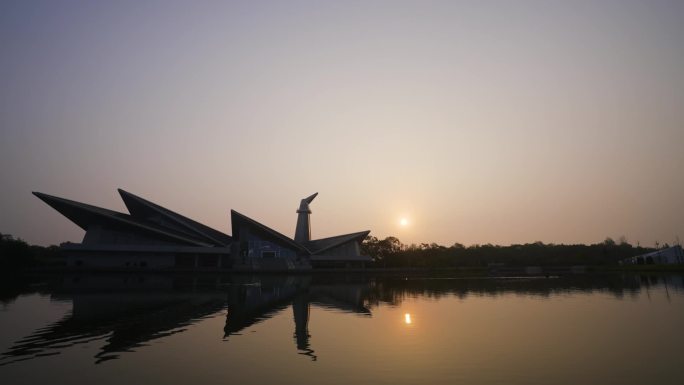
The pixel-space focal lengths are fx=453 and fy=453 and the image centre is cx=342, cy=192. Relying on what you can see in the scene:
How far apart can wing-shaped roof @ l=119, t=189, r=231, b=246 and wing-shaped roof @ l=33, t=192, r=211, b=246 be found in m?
1.92

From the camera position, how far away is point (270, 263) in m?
51.2

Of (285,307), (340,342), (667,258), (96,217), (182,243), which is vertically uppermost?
(96,217)

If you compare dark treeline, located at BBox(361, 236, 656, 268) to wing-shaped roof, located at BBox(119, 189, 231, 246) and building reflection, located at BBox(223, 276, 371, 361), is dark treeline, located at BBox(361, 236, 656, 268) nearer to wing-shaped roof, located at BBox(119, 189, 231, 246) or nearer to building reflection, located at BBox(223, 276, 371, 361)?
wing-shaped roof, located at BBox(119, 189, 231, 246)

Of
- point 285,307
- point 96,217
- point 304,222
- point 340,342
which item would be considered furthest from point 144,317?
point 304,222

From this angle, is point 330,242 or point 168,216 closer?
point 168,216

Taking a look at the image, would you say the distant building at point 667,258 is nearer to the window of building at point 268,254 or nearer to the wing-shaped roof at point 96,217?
the window of building at point 268,254

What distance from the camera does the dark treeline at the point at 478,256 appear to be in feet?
207

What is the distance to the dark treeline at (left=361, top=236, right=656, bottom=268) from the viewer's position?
63062mm

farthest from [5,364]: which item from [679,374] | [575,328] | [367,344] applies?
[575,328]

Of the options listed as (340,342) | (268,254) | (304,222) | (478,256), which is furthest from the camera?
(478,256)

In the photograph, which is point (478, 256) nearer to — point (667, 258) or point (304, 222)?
point (667, 258)

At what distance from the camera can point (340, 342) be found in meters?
10.6

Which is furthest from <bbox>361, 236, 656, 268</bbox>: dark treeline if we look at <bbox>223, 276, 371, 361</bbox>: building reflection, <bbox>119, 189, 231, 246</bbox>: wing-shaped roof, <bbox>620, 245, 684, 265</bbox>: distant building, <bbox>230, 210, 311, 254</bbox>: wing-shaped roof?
<bbox>223, 276, 371, 361</bbox>: building reflection

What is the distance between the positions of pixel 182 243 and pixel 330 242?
19.3m
